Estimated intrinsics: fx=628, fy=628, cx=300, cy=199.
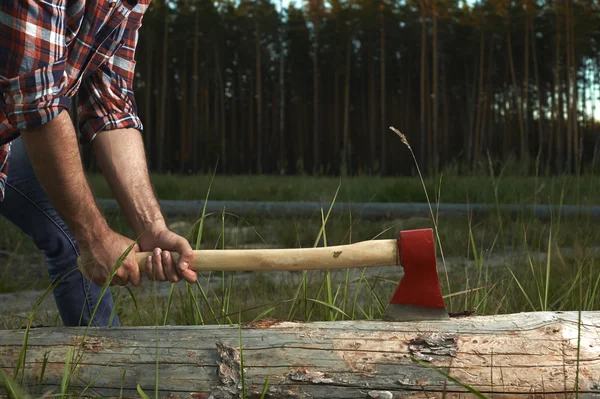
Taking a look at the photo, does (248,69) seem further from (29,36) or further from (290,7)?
(29,36)

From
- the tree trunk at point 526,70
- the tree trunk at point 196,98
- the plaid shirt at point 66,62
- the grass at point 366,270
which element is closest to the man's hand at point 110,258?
the grass at point 366,270

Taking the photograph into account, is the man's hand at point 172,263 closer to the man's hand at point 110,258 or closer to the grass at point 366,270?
the man's hand at point 110,258

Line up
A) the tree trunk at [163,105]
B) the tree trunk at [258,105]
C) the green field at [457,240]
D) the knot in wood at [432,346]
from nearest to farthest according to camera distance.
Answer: the knot in wood at [432,346] → the green field at [457,240] → the tree trunk at [163,105] → the tree trunk at [258,105]

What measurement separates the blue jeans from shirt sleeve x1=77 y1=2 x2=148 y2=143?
0.69 ft

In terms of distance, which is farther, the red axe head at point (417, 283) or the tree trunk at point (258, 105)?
the tree trunk at point (258, 105)

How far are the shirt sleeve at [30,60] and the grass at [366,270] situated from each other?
0.45 metres

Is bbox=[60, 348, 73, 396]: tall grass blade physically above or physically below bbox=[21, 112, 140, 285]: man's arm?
below

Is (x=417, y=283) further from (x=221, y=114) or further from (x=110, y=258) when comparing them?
(x=221, y=114)

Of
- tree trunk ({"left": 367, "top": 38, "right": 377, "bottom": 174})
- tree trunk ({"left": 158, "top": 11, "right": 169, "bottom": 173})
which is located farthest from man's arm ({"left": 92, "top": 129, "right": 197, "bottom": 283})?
tree trunk ({"left": 367, "top": 38, "right": 377, "bottom": 174})

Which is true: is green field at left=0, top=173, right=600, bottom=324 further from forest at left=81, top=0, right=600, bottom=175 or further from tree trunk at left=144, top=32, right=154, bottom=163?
forest at left=81, top=0, right=600, bottom=175

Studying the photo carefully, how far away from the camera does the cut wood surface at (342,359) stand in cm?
141

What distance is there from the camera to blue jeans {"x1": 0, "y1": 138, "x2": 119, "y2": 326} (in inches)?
75.4

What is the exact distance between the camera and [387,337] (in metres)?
1.49

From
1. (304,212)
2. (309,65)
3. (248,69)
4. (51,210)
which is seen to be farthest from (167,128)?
(51,210)
